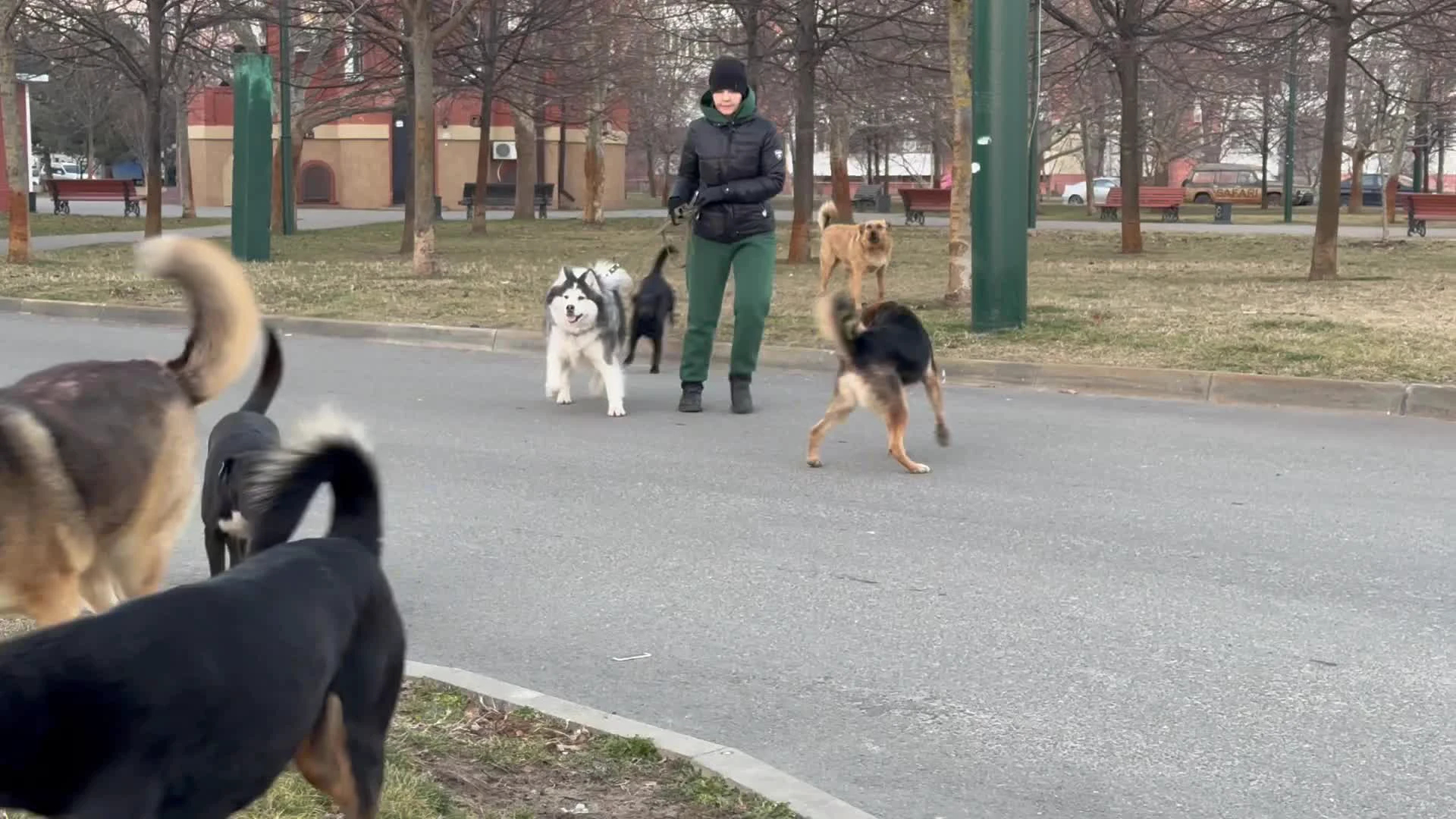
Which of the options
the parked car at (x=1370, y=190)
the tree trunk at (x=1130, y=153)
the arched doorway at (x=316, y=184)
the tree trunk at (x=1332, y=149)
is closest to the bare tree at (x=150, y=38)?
the tree trunk at (x=1130, y=153)

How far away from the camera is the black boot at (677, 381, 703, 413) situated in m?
10.6

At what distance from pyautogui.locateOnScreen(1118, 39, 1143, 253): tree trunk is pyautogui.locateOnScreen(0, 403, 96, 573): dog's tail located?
20.9 meters

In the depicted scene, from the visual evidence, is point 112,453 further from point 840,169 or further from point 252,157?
point 840,169

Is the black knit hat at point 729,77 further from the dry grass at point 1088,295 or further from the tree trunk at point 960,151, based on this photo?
the tree trunk at point 960,151

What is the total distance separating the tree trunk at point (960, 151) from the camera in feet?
51.6

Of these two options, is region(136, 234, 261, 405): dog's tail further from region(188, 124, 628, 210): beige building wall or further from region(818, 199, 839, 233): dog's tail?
region(188, 124, 628, 210): beige building wall

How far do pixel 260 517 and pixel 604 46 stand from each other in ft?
106

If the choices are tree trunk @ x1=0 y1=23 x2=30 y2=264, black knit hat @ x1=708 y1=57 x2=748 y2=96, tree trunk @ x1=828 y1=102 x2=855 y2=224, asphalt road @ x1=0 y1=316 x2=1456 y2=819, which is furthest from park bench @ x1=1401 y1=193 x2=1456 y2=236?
black knit hat @ x1=708 y1=57 x2=748 y2=96

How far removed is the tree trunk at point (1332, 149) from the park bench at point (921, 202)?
20.3 m

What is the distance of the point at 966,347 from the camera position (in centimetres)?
1310

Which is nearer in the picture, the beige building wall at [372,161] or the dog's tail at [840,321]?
the dog's tail at [840,321]

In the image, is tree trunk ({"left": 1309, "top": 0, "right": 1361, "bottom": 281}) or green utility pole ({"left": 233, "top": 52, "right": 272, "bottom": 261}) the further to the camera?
green utility pole ({"left": 233, "top": 52, "right": 272, "bottom": 261})

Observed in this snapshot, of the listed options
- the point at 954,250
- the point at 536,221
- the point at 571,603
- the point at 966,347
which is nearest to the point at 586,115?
the point at 536,221

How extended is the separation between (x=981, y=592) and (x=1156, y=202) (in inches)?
1644
